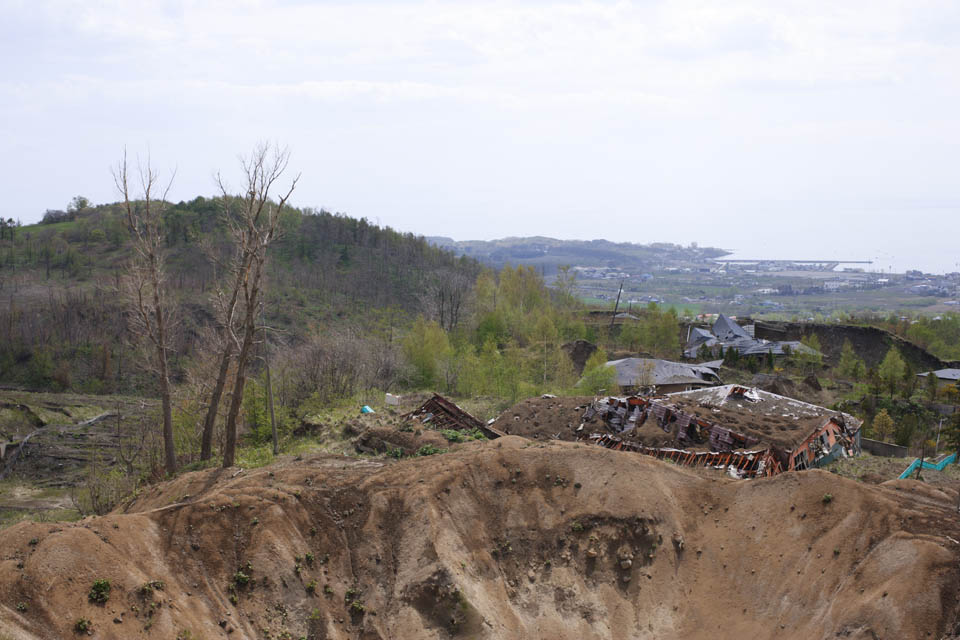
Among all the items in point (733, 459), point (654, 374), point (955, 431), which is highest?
point (955, 431)

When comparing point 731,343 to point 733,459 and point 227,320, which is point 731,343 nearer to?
point 733,459

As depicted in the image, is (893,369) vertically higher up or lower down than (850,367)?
higher up

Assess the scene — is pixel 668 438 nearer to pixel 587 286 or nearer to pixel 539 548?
pixel 539 548

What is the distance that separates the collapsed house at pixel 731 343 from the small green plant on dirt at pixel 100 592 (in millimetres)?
53324

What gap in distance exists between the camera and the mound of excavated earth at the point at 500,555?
518 inches

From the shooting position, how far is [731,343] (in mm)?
64562

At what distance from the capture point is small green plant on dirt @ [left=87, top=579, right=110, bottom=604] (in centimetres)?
1246

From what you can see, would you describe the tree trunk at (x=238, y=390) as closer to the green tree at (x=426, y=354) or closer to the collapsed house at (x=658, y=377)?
the green tree at (x=426, y=354)

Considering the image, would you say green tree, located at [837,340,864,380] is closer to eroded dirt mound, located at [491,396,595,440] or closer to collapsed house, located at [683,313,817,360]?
collapsed house, located at [683,313,817,360]

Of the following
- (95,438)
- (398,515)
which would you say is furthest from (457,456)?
(95,438)

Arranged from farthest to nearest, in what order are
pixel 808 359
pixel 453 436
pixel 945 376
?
pixel 808 359, pixel 945 376, pixel 453 436

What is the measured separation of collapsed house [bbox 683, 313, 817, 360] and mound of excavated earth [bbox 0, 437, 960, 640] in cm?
4310

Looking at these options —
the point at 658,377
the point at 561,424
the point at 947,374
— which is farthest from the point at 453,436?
the point at 947,374

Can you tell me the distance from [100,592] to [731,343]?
2386 inches
